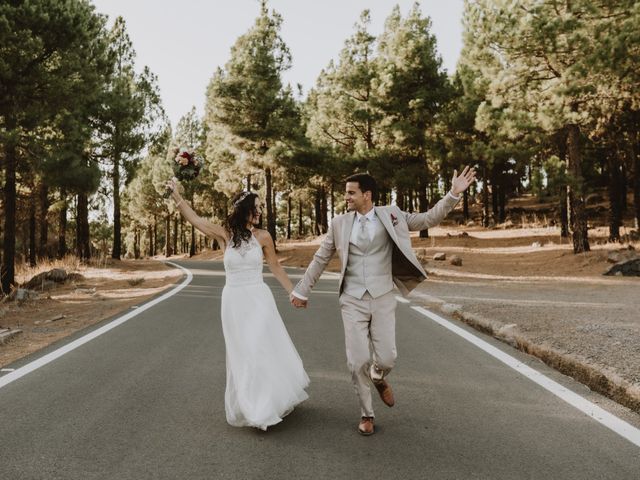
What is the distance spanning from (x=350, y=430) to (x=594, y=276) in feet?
56.0

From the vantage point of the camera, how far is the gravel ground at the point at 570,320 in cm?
586

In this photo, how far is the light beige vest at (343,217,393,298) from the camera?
4.78 m

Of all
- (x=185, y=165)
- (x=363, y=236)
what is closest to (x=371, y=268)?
(x=363, y=236)

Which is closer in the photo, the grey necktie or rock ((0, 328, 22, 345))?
the grey necktie

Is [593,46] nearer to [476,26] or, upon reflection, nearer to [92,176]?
[476,26]

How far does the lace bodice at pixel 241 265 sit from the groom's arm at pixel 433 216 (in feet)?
4.38

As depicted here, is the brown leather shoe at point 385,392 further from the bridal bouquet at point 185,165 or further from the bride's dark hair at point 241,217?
the bridal bouquet at point 185,165

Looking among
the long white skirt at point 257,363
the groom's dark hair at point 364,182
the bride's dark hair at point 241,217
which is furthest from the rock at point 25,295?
the groom's dark hair at point 364,182

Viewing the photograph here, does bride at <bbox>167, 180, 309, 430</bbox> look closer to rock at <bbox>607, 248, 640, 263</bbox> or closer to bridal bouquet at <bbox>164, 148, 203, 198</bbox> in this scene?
bridal bouquet at <bbox>164, 148, 203, 198</bbox>

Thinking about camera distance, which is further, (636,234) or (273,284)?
(636,234)

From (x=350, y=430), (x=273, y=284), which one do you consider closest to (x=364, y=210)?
(x=350, y=430)

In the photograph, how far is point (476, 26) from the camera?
73.6ft

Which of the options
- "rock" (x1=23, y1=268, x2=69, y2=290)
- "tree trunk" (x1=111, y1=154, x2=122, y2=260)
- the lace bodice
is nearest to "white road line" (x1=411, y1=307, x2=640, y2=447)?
the lace bodice

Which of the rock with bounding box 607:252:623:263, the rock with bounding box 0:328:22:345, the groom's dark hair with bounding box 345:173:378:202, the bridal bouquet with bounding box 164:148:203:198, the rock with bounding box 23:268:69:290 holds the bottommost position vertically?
the rock with bounding box 0:328:22:345
